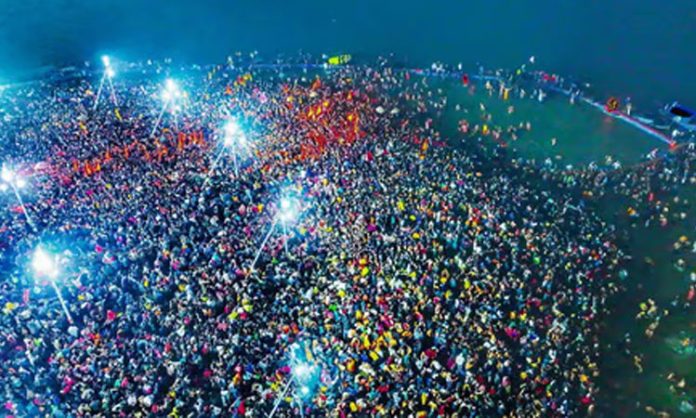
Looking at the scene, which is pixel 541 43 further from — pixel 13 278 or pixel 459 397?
pixel 13 278

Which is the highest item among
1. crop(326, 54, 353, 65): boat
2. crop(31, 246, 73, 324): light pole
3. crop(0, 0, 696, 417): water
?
crop(0, 0, 696, 417): water

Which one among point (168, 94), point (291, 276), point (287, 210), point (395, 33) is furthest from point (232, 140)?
point (395, 33)

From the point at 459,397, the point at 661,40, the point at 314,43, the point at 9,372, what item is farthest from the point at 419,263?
the point at 661,40

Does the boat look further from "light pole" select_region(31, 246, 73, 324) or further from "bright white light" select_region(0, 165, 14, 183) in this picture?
"light pole" select_region(31, 246, 73, 324)

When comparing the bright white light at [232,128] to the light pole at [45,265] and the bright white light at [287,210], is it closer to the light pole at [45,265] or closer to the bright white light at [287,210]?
the bright white light at [287,210]

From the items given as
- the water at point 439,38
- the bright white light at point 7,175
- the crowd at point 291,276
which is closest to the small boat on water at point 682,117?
the water at point 439,38

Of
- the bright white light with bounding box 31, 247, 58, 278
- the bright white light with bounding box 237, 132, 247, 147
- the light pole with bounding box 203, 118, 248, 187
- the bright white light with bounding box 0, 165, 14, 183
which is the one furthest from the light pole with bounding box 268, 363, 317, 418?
the bright white light with bounding box 0, 165, 14, 183
